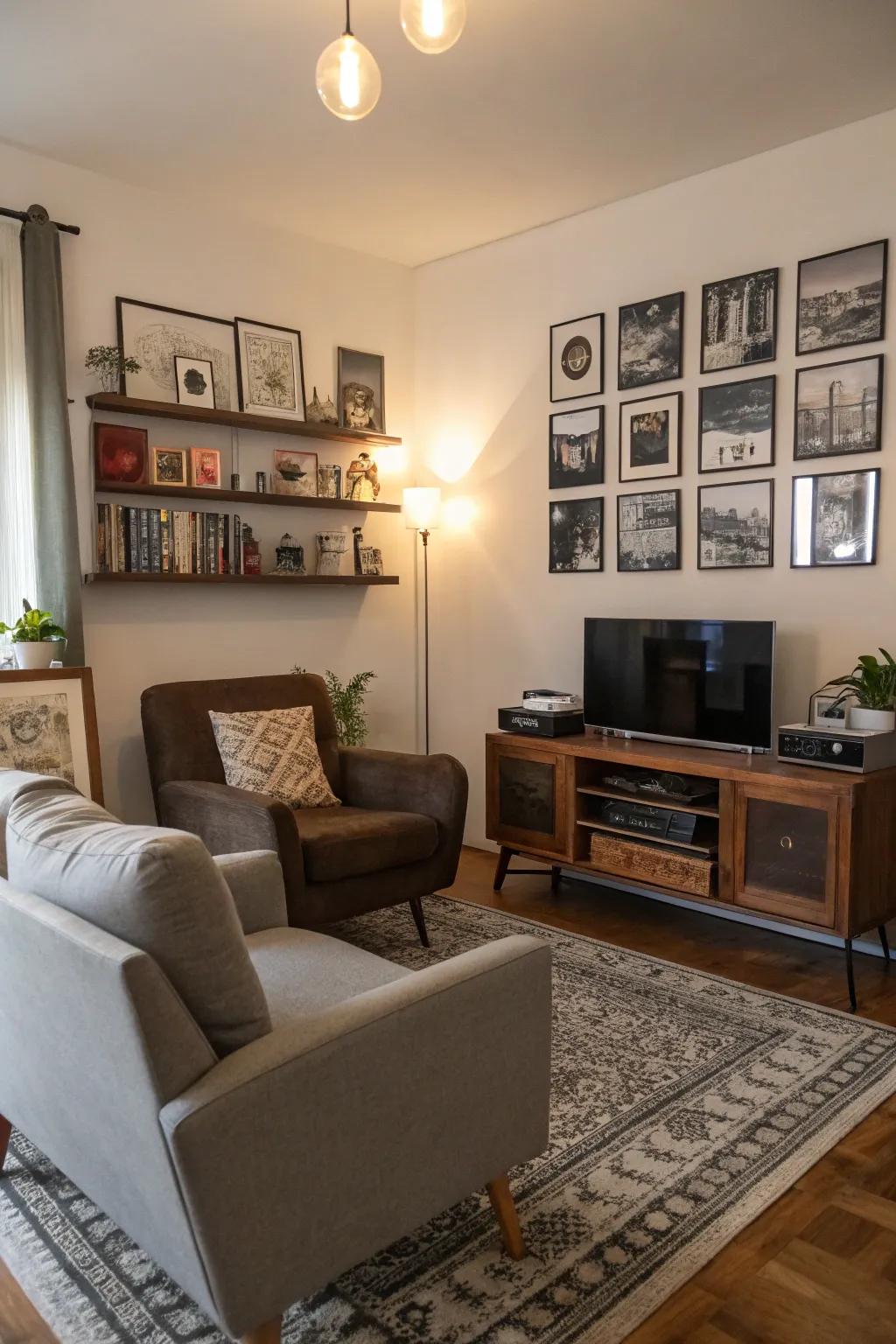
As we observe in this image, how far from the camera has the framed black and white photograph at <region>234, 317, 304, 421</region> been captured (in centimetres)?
430

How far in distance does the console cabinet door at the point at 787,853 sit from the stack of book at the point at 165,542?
2277mm

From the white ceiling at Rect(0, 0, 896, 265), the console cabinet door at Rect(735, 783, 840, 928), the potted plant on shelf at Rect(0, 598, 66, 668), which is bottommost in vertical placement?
the console cabinet door at Rect(735, 783, 840, 928)

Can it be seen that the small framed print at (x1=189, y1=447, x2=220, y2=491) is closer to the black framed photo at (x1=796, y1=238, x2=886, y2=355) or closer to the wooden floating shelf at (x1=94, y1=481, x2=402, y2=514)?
the wooden floating shelf at (x1=94, y1=481, x2=402, y2=514)

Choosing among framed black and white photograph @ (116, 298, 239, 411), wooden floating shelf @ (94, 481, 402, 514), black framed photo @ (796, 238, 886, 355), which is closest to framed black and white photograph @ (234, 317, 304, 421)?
framed black and white photograph @ (116, 298, 239, 411)

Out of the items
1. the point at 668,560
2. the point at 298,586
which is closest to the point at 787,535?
the point at 668,560

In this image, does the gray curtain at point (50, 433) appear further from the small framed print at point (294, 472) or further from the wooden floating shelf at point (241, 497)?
the small framed print at point (294, 472)

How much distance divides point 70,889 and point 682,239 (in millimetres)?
3470

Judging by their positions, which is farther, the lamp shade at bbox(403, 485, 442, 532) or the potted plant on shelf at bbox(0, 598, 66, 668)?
the lamp shade at bbox(403, 485, 442, 532)

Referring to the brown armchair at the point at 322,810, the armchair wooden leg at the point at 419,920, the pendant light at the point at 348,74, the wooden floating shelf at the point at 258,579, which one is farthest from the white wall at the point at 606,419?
the pendant light at the point at 348,74

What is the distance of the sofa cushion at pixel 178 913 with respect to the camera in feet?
4.63

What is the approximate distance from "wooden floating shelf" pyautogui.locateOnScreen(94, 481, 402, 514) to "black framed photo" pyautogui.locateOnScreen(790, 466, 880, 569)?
1980 millimetres

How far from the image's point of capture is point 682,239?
3.91 m

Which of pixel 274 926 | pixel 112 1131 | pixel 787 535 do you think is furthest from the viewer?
pixel 787 535

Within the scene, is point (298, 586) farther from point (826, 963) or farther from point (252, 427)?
point (826, 963)
